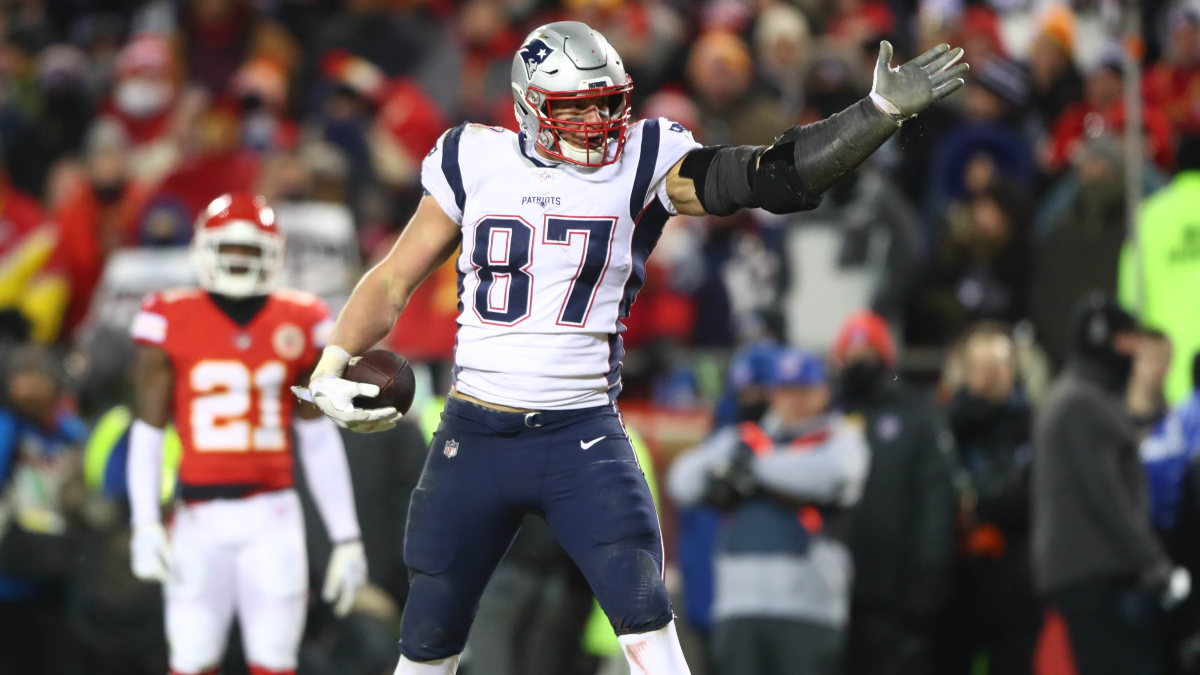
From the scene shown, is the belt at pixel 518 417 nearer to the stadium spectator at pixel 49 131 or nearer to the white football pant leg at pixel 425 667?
the white football pant leg at pixel 425 667

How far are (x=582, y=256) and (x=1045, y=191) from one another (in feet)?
17.3

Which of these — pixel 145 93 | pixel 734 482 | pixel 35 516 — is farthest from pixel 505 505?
pixel 145 93

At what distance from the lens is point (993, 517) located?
23.9ft

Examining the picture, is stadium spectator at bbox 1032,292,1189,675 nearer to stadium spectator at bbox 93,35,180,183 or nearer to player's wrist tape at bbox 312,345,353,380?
player's wrist tape at bbox 312,345,353,380

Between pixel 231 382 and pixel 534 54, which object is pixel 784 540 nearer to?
pixel 231 382

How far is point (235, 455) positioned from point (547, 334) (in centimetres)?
190

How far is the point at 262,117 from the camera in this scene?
10.2m

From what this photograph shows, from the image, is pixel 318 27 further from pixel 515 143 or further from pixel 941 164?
pixel 515 143

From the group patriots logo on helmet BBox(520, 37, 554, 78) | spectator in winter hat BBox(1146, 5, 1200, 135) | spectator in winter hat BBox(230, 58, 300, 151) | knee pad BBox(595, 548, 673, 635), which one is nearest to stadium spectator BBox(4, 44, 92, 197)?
spectator in winter hat BBox(230, 58, 300, 151)

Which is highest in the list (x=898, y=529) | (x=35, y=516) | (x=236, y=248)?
(x=236, y=248)

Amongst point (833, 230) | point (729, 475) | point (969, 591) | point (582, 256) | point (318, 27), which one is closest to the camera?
point (582, 256)

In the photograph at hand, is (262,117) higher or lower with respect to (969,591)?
higher

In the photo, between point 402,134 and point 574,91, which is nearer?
point 574,91

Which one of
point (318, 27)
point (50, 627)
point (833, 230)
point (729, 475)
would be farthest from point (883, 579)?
point (318, 27)
